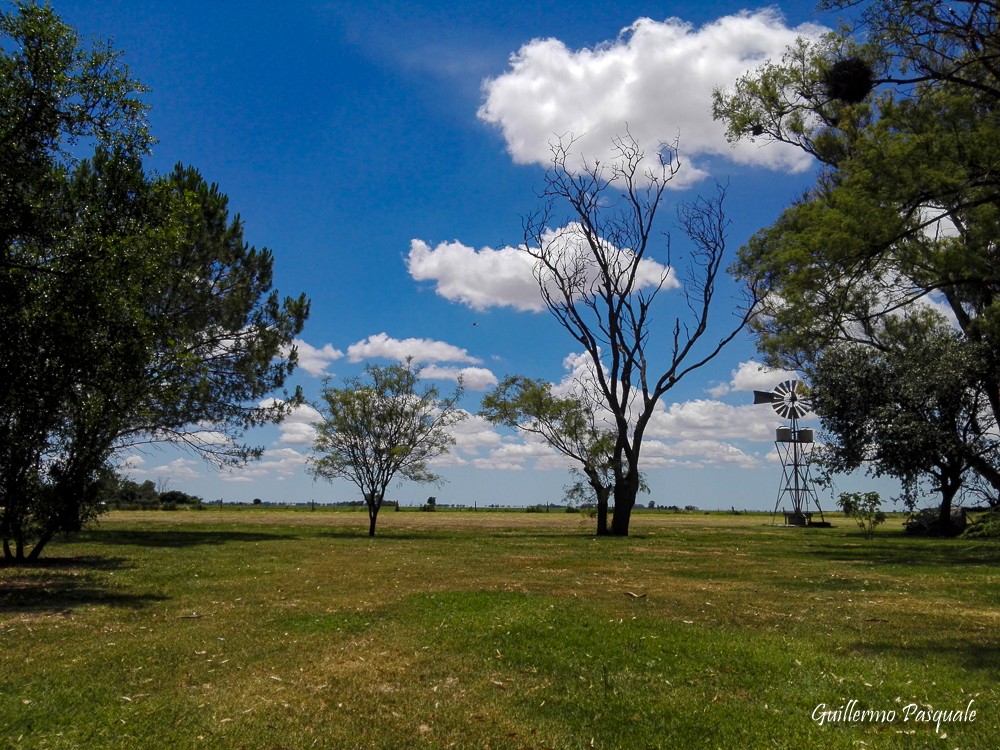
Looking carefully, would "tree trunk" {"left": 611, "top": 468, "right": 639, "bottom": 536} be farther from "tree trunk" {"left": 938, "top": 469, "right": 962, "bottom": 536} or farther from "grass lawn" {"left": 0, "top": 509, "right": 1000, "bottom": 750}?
"grass lawn" {"left": 0, "top": 509, "right": 1000, "bottom": 750}

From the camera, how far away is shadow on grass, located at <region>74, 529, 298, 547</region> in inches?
1222

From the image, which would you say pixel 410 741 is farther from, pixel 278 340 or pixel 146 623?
pixel 278 340

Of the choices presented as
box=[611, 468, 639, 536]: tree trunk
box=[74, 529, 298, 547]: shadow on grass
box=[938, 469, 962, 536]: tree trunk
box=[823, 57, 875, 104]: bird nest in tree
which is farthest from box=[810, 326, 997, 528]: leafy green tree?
box=[74, 529, 298, 547]: shadow on grass

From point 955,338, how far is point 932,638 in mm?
32302

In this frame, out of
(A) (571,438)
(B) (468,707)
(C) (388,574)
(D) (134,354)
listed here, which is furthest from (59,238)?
(A) (571,438)

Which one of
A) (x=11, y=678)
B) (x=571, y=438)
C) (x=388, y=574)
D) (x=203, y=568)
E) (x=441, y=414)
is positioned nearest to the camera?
(x=11, y=678)

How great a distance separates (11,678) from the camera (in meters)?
8.30

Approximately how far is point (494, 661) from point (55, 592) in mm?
11527

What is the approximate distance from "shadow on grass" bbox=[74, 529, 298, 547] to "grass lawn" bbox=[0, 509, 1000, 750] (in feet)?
43.1

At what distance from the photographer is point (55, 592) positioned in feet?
50.5

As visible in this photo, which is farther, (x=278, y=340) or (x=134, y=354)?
(x=278, y=340)

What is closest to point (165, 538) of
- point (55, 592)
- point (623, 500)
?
point (55, 592)

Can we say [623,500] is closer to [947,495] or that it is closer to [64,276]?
[947,495]

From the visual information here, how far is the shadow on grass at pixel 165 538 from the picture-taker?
1222 inches
